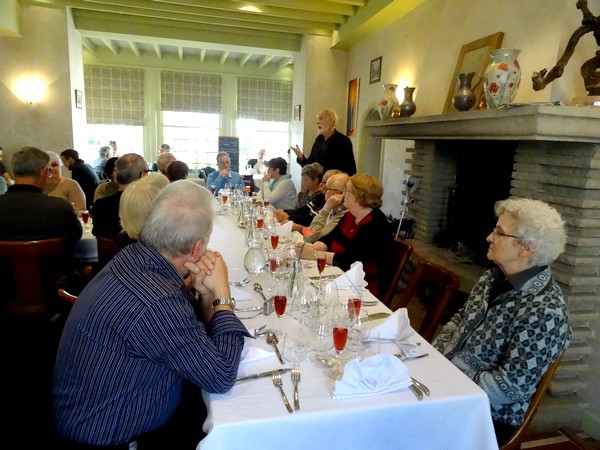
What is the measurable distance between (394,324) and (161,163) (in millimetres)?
4648

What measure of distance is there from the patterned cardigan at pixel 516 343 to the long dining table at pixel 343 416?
267 mm

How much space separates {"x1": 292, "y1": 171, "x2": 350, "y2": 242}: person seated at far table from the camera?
3.46 meters

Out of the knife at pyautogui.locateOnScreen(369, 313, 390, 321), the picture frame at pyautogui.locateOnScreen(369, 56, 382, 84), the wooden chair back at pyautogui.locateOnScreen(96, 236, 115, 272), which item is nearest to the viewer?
the knife at pyautogui.locateOnScreen(369, 313, 390, 321)

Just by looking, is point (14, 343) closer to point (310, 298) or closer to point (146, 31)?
point (310, 298)

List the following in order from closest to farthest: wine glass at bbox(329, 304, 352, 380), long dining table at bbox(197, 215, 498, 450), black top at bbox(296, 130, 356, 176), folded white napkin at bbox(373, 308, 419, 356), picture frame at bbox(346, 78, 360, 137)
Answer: long dining table at bbox(197, 215, 498, 450), wine glass at bbox(329, 304, 352, 380), folded white napkin at bbox(373, 308, 419, 356), black top at bbox(296, 130, 356, 176), picture frame at bbox(346, 78, 360, 137)

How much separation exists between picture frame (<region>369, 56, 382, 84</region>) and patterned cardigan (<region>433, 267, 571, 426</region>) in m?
5.18

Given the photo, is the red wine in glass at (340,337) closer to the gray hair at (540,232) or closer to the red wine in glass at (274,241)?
the gray hair at (540,232)

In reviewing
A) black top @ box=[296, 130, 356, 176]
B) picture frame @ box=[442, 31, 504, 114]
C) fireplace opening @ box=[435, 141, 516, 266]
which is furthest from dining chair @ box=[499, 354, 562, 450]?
black top @ box=[296, 130, 356, 176]

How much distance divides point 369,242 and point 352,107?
5.01 m

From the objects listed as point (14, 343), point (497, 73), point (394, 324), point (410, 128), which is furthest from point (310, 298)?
point (410, 128)

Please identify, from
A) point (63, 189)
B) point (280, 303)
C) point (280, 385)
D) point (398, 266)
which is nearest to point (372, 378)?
point (280, 385)

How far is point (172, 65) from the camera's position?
10430 millimetres

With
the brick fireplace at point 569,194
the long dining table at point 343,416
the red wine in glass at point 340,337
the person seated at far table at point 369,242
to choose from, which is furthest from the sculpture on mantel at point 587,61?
the red wine in glass at point 340,337

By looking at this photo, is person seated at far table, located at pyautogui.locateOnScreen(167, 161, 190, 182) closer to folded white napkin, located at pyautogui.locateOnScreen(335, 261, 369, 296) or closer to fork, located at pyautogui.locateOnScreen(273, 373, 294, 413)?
folded white napkin, located at pyautogui.locateOnScreen(335, 261, 369, 296)
